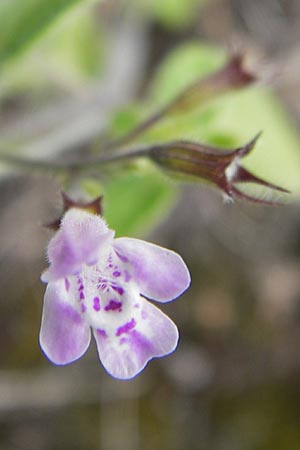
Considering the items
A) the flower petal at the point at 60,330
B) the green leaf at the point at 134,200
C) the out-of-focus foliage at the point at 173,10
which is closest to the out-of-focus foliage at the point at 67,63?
the out-of-focus foliage at the point at 173,10

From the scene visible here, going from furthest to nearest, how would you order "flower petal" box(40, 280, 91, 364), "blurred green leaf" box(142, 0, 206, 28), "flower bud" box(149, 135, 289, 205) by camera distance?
"blurred green leaf" box(142, 0, 206, 28), "flower bud" box(149, 135, 289, 205), "flower petal" box(40, 280, 91, 364)

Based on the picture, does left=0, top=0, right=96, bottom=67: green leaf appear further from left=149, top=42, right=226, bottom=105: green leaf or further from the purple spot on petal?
left=149, top=42, right=226, bottom=105: green leaf

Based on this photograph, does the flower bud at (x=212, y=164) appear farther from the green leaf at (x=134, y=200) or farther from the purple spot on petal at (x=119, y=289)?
the green leaf at (x=134, y=200)

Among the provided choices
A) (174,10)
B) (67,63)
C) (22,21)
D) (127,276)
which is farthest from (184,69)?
(127,276)

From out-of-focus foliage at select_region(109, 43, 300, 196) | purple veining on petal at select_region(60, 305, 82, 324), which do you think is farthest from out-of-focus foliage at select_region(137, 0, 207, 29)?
purple veining on petal at select_region(60, 305, 82, 324)

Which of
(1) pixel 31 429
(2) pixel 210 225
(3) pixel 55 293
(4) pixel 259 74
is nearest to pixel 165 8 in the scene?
(2) pixel 210 225

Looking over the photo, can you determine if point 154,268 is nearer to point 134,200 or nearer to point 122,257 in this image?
point 122,257

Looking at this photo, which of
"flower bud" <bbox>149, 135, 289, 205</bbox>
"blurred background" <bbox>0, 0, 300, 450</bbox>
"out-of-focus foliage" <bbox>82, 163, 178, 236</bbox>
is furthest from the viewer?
"blurred background" <bbox>0, 0, 300, 450</bbox>

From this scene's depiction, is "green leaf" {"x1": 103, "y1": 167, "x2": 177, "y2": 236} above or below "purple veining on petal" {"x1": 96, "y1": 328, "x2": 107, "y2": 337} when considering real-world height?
below
